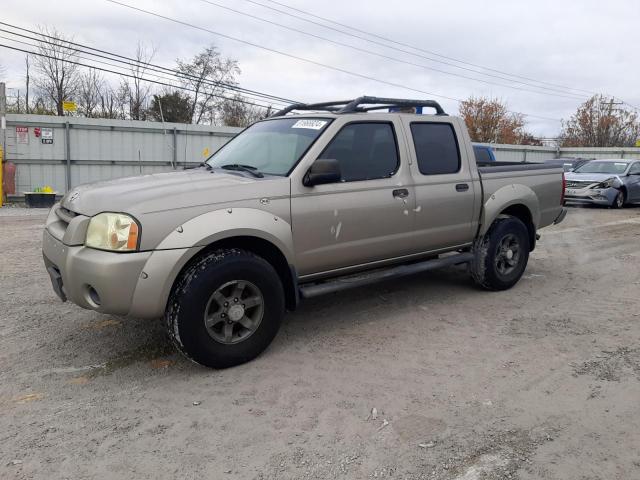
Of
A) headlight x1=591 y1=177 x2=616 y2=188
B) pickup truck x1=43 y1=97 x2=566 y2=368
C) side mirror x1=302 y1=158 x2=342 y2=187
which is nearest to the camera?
pickup truck x1=43 y1=97 x2=566 y2=368

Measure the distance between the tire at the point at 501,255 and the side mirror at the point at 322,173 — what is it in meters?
2.31

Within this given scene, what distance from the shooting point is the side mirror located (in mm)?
4020

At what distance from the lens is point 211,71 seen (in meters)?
35.9

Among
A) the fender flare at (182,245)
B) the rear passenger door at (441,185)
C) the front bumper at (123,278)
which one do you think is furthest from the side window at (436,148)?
the front bumper at (123,278)

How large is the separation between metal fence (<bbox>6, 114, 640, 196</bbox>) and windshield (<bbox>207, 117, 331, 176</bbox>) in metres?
10.2

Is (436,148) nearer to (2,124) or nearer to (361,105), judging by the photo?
(361,105)

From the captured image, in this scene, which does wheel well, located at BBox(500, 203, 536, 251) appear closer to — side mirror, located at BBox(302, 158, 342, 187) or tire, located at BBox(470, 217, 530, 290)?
tire, located at BBox(470, 217, 530, 290)

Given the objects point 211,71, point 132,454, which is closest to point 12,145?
point 132,454

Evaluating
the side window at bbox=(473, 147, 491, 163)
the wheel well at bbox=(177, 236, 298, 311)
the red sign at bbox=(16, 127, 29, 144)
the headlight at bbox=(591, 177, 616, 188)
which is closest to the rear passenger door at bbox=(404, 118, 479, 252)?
the wheel well at bbox=(177, 236, 298, 311)

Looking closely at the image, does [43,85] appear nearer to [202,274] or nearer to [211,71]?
[211,71]

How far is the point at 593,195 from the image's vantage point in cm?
1558

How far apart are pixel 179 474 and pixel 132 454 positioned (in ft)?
1.07

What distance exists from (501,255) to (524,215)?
0.63m

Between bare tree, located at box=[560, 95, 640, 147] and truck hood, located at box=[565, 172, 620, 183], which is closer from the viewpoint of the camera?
truck hood, located at box=[565, 172, 620, 183]
